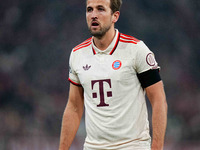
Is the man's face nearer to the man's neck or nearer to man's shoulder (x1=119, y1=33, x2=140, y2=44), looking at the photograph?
the man's neck

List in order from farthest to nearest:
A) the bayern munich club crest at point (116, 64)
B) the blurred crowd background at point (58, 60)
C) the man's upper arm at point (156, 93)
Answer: the blurred crowd background at point (58, 60), the bayern munich club crest at point (116, 64), the man's upper arm at point (156, 93)

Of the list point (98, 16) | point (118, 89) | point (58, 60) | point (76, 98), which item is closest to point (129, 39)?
point (98, 16)

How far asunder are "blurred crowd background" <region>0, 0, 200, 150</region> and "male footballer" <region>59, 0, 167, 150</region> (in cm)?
526

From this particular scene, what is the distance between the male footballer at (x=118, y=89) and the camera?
9.12 feet

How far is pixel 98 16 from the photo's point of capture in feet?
9.46

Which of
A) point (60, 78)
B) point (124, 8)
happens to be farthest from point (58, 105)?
point (124, 8)

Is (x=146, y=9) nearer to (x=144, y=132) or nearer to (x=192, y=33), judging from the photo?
(x=192, y=33)

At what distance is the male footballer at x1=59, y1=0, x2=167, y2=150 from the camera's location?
278 cm

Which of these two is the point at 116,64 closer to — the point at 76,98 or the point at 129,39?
the point at 129,39

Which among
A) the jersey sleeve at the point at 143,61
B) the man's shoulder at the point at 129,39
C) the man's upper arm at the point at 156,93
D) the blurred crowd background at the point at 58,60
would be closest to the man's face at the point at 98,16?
the man's shoulder at the point at 129,39

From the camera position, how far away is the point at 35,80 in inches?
339

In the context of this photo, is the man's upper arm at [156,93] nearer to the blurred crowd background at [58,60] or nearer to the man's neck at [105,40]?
the man's neck at [105,40]

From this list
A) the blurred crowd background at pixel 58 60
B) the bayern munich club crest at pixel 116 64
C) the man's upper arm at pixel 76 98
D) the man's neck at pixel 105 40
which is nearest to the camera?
the bayern munich club crest at pixel 116 64

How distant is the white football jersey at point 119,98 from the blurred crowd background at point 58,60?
5252 mm
